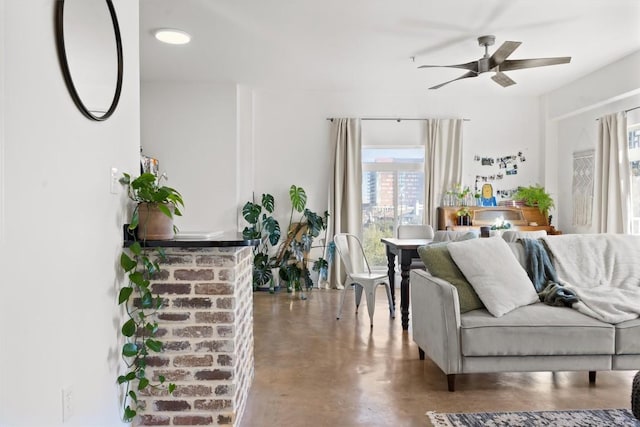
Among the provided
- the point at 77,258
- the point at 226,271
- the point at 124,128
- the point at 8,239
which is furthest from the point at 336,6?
the point at 8,239

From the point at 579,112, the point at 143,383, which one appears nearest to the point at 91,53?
the point at 143,383

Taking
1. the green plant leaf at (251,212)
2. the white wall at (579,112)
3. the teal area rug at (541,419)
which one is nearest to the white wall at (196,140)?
the green plant leaf at (251,212)

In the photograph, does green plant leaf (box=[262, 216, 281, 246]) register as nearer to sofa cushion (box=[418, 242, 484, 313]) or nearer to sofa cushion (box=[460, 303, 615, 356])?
sofa cushion (box=[418, 242, 484, 313])

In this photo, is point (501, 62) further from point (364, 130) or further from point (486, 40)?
point (364, 130)

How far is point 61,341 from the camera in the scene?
4.80 feet

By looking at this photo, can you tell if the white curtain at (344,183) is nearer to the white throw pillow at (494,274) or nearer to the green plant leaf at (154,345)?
the white throw pillow at (494,274)

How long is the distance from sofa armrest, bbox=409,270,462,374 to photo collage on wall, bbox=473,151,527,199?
415cm

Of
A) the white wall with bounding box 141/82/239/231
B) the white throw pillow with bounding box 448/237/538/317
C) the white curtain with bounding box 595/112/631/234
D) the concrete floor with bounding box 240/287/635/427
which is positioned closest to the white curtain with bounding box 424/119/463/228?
the white curtain with bounding box 595/112/631/234

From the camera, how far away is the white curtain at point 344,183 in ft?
20.8

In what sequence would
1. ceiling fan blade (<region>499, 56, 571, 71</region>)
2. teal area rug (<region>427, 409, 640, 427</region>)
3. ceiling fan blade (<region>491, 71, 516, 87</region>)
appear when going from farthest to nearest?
ceiling fan blade (<region>491, 71, 516, 87</region>), ceiling fan blade (<region>499, 56, 571, 71</region>), teal area rug (<region>427, 409, 640, 427</region>)

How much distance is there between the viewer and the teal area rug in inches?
87.8

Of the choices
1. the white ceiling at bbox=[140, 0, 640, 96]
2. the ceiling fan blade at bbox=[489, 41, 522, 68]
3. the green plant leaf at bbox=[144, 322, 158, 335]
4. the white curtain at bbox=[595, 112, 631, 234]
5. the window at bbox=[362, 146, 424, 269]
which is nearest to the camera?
the green plant leaf at bbox=[144, 322, 158, 335]

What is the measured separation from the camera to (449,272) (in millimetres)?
2877

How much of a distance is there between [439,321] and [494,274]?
48cm
